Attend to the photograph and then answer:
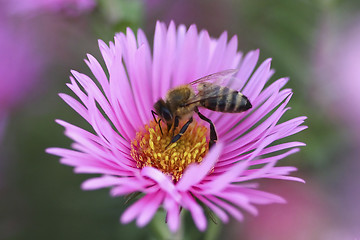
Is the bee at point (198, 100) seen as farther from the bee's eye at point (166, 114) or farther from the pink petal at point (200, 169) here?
the pink petal at point (200, 169)

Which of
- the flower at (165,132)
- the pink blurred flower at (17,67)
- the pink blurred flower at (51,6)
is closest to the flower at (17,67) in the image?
the pink blurred flower at (17,67)

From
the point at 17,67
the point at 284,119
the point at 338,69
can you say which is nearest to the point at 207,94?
the point at 284,119

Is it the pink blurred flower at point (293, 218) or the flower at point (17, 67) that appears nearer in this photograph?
the pink blurred flower at point (293, 218)

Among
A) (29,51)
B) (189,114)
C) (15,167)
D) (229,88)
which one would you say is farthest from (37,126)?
(229,88)

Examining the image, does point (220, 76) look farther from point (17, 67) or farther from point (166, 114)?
point (17, 67)

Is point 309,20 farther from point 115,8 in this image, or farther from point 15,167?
point 15,167
